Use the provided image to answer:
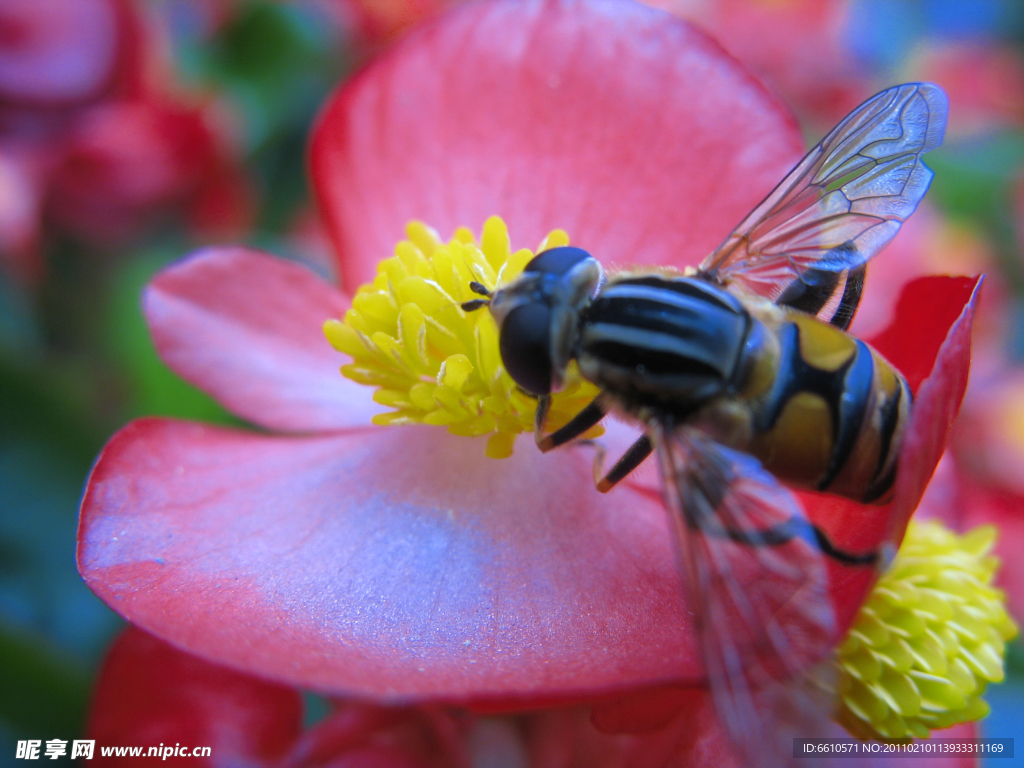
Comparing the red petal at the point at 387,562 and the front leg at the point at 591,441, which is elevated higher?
the front leg at the point at 591,441

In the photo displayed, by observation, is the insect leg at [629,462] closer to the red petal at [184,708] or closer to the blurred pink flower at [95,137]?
the red petal at [184,708]

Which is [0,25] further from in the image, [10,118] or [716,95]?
[716,95]

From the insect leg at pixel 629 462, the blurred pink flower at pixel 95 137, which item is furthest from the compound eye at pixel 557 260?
the blurred pink flower at pixel 95 137

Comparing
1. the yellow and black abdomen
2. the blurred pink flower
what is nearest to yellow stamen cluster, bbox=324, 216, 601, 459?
the yellow and black abdomen

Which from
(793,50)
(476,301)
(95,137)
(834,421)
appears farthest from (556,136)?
(793,50)

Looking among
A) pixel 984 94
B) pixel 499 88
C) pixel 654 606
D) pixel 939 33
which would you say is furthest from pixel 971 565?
pixel 939 33

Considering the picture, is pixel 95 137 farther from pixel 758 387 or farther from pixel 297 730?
pixel 758 387

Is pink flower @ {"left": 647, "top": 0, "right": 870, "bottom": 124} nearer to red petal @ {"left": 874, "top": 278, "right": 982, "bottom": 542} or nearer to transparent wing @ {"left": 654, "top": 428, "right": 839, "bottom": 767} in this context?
red petal @ {"left": 874, "top": 278, "right": 982, "bottom": 542}
